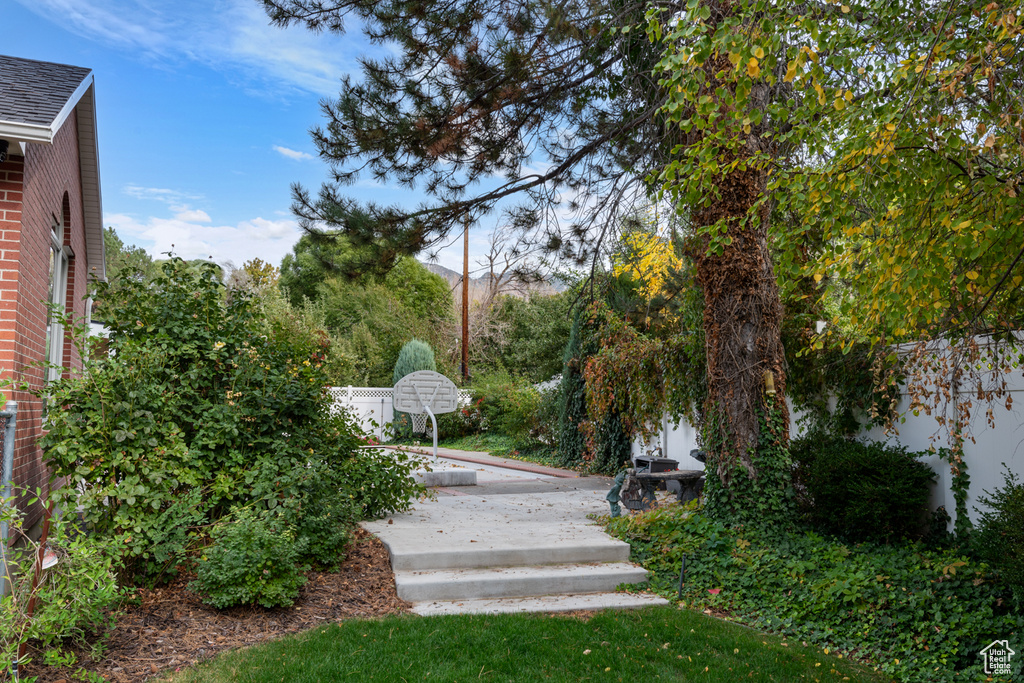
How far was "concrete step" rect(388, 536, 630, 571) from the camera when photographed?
18.4 feet

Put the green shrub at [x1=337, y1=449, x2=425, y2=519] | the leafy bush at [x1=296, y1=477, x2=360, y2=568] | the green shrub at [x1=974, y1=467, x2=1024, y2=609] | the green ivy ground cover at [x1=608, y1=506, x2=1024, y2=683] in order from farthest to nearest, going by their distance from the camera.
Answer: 1. the green shrub at [x1=337, y1=449, x2=425, y2=519]
2. the leafy bush at [x1=296, y1=477, x2=360, y2=568]
3. the green ivy ground cover at [x1=608, y1=506, x2=1024, y2=683]
4. the green shrub at [x1=974, y1=467, x2=1024, y2=609]

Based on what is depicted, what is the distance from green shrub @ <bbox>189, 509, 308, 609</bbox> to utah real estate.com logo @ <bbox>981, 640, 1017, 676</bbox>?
4.45m

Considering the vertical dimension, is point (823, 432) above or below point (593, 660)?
above

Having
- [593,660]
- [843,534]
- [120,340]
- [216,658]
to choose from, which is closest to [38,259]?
[120,340]

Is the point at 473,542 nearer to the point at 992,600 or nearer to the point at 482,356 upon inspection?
the point at 992,600

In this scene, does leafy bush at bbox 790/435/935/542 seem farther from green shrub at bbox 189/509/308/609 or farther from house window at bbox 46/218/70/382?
house window at bbox 46/218/70/382

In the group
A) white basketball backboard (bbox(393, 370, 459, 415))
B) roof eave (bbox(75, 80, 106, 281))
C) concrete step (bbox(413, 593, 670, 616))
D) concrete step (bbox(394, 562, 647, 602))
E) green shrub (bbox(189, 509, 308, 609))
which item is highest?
roof eave (bbox(75, 80, 106, 281))

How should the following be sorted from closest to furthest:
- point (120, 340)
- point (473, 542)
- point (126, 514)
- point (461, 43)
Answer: point (126, 514)
point (120, 340)
point (473, 542)
point (461, 43)

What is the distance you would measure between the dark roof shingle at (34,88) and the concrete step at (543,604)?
4617mm

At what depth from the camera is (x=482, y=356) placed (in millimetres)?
27469

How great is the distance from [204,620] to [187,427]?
5.81 ft

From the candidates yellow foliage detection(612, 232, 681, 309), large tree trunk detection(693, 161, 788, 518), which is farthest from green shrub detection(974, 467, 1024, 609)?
yellow foliage detection(612, 232, 681, 309)

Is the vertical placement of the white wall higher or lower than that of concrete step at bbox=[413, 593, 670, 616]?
higher

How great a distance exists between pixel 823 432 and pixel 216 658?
6.25 m
